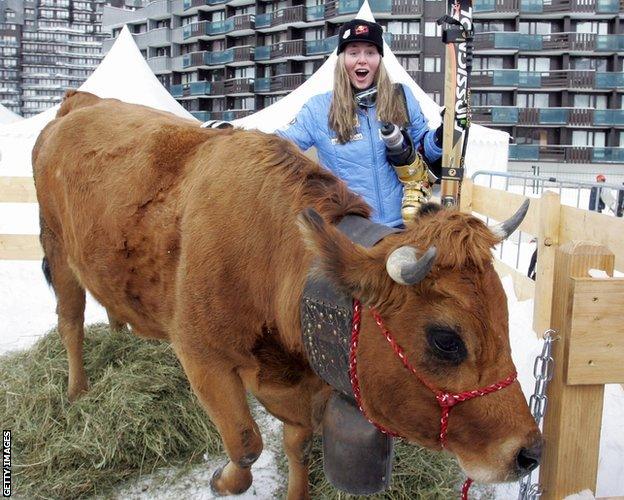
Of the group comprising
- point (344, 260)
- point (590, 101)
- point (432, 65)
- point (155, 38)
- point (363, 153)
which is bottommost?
point (344, 260)

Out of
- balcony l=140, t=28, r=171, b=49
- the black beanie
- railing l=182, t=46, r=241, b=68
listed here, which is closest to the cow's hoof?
the black beanie

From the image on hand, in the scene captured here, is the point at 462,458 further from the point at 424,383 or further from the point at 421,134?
the point at 421,134

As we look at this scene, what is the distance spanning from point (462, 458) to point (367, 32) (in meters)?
2.55

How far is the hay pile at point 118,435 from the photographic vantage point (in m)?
3.05

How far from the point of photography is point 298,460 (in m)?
2.96

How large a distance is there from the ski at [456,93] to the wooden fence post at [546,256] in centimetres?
131

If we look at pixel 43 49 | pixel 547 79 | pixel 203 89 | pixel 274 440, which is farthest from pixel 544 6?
pixel 43 49

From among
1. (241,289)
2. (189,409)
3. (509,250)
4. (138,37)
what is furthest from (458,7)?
(138,37)

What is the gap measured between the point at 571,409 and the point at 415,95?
12.2 meters

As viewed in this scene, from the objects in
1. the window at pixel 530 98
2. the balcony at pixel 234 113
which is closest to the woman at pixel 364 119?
the window at pixel 530 98

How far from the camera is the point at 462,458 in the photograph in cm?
179

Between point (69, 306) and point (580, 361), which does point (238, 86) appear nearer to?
point (69, 306)

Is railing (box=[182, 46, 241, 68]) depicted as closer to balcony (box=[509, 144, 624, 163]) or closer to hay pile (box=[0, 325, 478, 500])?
balcony (box=[509, 144, 624, 163])

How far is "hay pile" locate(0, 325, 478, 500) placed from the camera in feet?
10.00
